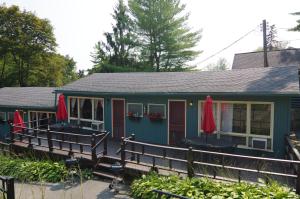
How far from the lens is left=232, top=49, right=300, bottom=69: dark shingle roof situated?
68.5 feet

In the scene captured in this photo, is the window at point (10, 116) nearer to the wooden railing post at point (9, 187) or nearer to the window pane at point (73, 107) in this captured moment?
the window pane at point (73, 107)

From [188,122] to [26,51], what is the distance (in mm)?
25672

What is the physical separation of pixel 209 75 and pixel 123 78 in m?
5.19

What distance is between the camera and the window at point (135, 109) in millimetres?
12992

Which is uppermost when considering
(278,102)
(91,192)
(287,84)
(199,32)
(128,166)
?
(199,32)

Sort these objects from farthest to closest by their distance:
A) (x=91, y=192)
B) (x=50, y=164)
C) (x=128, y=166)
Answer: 1. (x=50, y=164)
2. (x=128, y=166)
3. (x=91, y=192)

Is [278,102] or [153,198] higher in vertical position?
[278,102]

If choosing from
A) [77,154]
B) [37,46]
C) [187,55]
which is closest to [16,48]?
[37,46]

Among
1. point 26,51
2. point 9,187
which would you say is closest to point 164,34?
point 26,51

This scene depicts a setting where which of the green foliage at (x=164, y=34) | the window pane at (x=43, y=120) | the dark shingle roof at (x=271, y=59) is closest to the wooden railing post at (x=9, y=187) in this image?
the window pane at (x=43, y=120)

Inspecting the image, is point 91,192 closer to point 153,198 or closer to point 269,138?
point 153,198

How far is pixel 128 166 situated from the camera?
29.0 ft

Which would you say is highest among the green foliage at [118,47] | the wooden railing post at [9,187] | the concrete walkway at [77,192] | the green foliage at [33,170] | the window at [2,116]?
the green foliage at [118,47]

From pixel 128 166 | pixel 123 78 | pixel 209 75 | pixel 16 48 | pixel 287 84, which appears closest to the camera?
pixel 128 166
